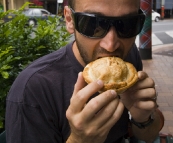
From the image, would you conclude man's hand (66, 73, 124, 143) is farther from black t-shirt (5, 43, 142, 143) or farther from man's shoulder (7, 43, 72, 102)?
man's shoulder (7, 43, 72, 102)

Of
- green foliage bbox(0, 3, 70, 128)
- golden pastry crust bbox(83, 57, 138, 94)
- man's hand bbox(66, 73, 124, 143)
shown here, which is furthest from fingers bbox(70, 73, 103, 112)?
green foliage bbox(0, 3, 70, 128)

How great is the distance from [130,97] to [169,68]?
284 inches

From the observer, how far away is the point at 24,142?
65.5 inches

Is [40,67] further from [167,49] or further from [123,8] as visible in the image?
[167,49]

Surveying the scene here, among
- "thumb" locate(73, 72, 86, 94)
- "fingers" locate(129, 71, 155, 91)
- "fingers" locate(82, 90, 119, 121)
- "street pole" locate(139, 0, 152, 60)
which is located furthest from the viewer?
"street pole" locate(139, 0, 152, 60)

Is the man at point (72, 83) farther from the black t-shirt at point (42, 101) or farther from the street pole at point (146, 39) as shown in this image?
the street pole at point (146, 39)

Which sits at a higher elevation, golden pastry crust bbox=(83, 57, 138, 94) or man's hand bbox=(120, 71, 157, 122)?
golden pastry crust bbox=(83, 57, 138, 94)

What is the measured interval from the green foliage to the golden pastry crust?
2.95ft

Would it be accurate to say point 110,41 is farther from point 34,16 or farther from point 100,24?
point 34,16

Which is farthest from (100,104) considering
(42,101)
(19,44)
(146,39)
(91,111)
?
(146,39)

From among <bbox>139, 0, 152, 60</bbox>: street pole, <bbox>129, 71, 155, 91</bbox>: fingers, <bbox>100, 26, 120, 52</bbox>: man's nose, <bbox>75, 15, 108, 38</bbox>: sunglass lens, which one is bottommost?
<bbox>139, 0, 152, 60</bbox>: street pole

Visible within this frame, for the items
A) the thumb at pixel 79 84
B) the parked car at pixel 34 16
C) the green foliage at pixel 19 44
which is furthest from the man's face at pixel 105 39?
the parked car at pixel 34 16

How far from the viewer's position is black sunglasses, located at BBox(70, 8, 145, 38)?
66.1 inches

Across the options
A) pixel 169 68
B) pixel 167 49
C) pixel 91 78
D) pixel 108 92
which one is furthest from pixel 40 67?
pixel 167 49
